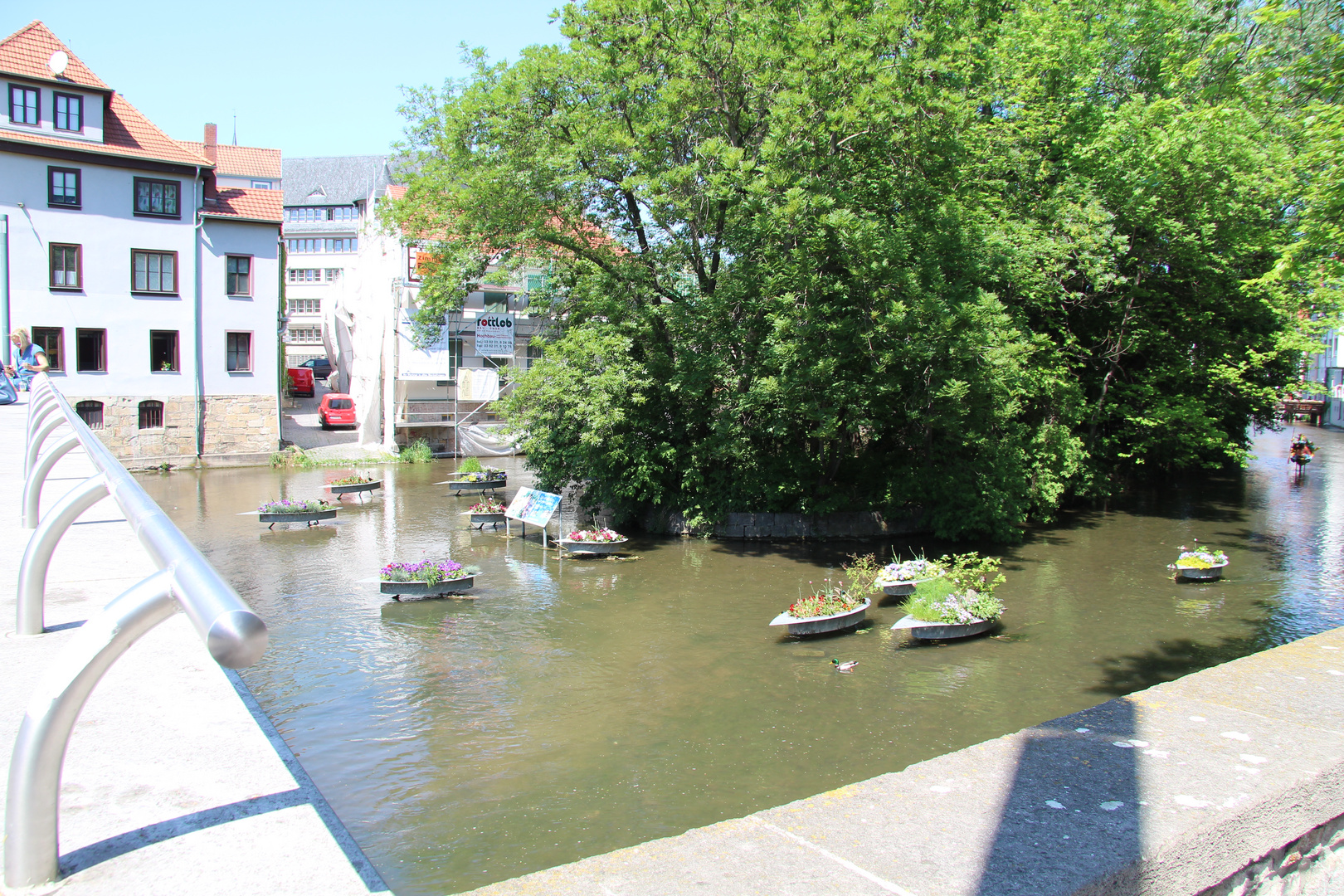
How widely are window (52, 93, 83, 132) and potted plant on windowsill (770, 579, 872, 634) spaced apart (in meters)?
30.4

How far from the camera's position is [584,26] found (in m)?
19.9

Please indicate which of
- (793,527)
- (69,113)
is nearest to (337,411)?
(69,113)

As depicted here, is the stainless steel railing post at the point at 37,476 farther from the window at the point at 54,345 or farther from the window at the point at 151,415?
the window at the point at 151,415

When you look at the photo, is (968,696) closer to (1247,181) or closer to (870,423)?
(870,423)

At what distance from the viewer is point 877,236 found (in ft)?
57.4

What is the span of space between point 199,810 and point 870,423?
1846cm

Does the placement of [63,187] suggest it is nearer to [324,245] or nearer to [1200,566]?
[1200,566]

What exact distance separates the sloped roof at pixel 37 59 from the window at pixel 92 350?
8290mm

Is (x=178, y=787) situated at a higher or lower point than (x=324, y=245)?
lower

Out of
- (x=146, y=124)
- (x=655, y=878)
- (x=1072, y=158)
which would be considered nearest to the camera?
(x=655, y=878)

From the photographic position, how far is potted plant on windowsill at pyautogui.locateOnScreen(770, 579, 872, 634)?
12.7m

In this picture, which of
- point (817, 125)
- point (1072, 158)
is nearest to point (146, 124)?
point (817, 125)

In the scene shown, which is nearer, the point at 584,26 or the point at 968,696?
the point at 968,696

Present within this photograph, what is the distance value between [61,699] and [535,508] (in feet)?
56.9
